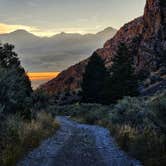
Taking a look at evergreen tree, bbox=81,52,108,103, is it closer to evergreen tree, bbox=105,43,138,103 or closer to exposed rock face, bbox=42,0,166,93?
evergreen tree, bbox=105,43,138,103

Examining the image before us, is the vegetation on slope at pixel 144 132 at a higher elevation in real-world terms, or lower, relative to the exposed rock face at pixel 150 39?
lower

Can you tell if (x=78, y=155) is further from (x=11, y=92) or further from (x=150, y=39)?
(x=150, y=39)

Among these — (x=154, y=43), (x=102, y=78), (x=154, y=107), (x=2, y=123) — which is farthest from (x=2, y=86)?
(x=154, y=43)

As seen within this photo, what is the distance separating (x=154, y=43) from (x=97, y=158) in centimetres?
10562

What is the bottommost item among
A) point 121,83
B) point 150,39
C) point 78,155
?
point 78,155

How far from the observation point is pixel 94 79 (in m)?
64.2

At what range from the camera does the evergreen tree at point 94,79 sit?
209 feet

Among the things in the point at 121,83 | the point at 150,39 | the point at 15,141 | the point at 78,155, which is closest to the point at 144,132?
the point at 78,155

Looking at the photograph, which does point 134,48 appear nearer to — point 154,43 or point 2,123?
point 154,43

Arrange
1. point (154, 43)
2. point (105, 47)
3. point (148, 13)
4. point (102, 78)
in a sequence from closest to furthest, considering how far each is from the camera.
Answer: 1. point (102, 78)
2. point (154, 43)
3. point (148, 13)
4. point (105, 47)

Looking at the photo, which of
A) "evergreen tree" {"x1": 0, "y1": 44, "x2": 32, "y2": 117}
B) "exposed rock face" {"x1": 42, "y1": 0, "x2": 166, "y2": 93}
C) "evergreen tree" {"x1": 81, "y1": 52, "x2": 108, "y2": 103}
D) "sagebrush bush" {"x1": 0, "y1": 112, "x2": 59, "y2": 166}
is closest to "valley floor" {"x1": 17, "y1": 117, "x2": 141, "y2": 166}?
"sagebrush bush" {"x1": 0, "y1": 112, "x2": 59, "y2": 166}

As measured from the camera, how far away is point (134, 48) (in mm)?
133875

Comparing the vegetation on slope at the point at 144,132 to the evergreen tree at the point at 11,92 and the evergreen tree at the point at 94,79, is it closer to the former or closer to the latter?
the evergreen tree at the point at 11,92

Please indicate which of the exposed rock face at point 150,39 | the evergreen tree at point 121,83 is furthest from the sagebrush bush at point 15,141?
the exposed rock face at point 150,39
